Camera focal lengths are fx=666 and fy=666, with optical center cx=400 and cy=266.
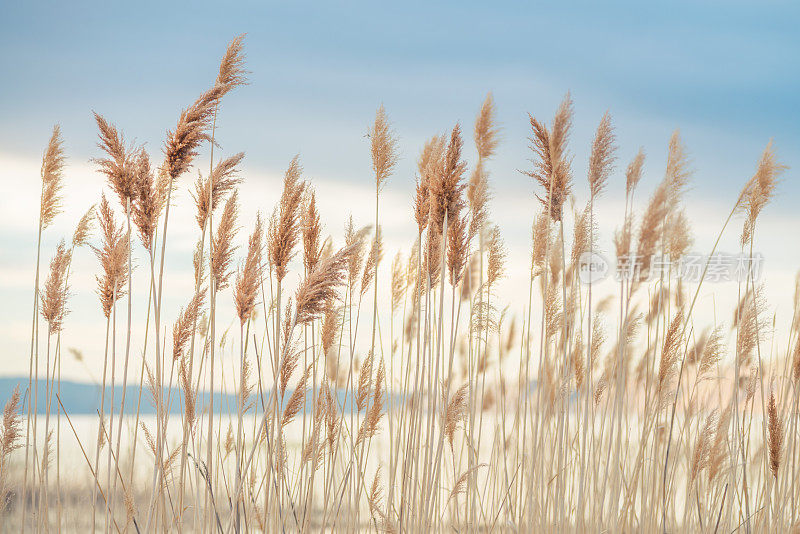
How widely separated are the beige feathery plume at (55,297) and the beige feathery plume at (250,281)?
1.27 meters

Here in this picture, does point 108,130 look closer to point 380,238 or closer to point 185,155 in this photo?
point 185,155

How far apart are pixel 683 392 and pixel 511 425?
3.71ft

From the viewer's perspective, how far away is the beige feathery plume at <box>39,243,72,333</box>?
10.4 ft

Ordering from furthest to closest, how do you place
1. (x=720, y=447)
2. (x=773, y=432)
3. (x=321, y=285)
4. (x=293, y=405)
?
(x=720, y=447), (x=773, y=432), (x=293, y=405), (x=321, y=285)

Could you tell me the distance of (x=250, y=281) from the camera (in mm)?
2395

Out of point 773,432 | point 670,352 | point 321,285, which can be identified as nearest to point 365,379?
point 321,285

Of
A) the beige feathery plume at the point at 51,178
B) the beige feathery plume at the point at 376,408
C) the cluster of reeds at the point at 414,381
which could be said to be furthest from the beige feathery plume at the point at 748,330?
the beige feathery plume at the point at 51,178

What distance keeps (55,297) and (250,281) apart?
4.47ft

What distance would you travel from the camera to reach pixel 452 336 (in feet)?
8.22

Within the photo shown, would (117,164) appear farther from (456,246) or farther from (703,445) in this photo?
(703,445)

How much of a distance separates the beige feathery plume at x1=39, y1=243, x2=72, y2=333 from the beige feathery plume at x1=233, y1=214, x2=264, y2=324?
127 centimetres

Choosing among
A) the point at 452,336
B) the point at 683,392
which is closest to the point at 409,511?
the point at 452,336

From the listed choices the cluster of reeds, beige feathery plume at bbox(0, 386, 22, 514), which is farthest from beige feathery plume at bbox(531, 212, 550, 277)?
beige feathery plume at bbox(0, 386, 22, 514)

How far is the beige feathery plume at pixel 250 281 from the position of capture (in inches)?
94.4
